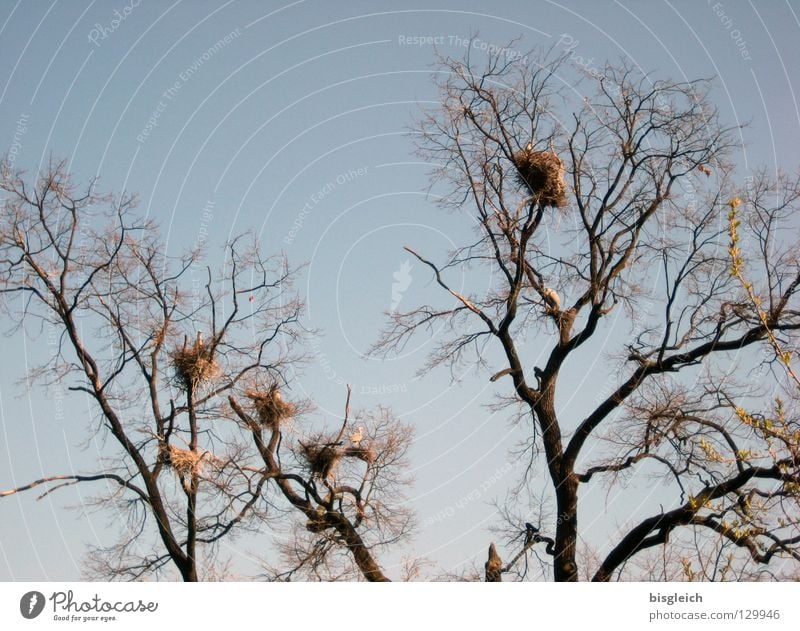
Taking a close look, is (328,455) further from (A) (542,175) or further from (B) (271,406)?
(A) (542,175)

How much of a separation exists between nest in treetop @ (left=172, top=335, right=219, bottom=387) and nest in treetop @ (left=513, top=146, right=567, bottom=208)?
5263 mm

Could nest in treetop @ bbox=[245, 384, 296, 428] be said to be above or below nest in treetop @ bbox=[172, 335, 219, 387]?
below

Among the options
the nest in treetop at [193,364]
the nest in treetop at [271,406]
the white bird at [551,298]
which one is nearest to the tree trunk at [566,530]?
the white bird at [551,298]

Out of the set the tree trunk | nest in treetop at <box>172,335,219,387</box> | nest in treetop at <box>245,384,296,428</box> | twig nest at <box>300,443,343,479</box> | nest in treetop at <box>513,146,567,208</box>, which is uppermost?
nest in treetop at <box>513,146,567,208</box>

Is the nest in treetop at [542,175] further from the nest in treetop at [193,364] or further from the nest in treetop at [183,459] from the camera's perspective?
the nest in treetop at [183,459]

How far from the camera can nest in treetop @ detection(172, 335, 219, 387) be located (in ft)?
44.3

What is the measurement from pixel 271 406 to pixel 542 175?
5227 millimetres

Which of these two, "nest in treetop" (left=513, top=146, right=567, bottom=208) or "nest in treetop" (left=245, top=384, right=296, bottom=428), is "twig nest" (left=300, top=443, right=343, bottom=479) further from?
"nest in treetop" (left=513, top=146, right=567, bottom=208)

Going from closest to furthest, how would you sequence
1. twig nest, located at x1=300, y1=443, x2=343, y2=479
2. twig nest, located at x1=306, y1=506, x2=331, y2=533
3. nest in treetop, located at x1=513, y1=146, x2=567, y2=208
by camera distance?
1. nest in treetop, located at x1=513, y1=146, x2=567, y2=208
2. twig nest, located at x1=300, y1=443, x2=343, y2=479
3. twig nest, located at x1=306, y1=506, x2=331, y2=533

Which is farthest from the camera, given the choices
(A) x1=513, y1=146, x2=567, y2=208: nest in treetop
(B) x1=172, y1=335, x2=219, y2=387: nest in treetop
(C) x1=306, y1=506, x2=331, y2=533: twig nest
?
(C) x1=306, y1=506, x2=331, y2=533: twig nest

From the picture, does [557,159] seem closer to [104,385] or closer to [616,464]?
[616,464]

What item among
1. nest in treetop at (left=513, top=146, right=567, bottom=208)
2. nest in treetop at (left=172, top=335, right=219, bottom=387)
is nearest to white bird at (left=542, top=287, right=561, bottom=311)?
nest in treetop at (left=513, top=146, right=567, bottom=208)

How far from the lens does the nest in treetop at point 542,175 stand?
42.4ft

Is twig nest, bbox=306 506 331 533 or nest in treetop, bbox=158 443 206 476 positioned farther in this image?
twig nest, bbox=306 506 331 533
